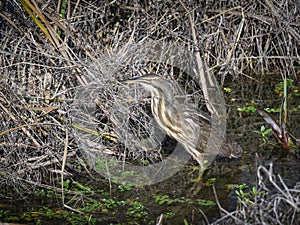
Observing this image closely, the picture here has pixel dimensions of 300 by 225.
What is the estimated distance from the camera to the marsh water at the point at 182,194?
4.14 m

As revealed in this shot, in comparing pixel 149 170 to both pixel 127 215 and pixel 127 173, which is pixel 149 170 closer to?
pixel 127 173

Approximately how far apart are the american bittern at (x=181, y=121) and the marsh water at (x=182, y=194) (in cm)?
15

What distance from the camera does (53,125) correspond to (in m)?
4.65

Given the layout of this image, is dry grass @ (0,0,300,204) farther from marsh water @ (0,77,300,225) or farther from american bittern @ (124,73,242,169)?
marsh water @ (0,77,300,225)

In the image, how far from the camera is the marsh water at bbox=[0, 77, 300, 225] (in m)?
4.14

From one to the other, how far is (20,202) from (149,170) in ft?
3.26

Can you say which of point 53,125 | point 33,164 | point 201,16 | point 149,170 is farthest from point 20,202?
point 201,16

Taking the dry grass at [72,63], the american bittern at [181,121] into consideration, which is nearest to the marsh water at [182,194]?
the american bittern at [181,121]

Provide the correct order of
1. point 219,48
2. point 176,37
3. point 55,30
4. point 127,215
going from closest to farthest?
point 127,215 → point 55,30 → point 176,37 → point 219,48

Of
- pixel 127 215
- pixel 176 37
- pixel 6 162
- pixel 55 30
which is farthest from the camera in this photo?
pixel 176 37

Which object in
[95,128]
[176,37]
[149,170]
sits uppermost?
[176,37]

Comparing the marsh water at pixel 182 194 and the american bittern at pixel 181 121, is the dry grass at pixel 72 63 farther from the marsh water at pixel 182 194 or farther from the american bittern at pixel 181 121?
the marsh water at pixel 182 194

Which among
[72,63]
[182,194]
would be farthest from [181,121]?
[72,63]

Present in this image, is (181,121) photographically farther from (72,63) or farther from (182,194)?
(72,63)
